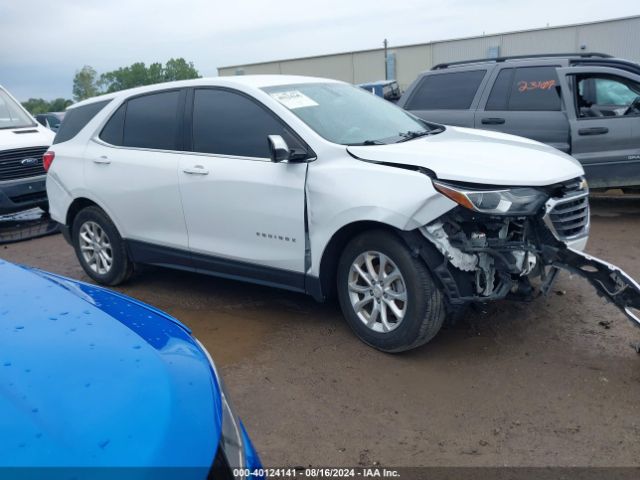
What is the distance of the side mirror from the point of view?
3986 millimetres

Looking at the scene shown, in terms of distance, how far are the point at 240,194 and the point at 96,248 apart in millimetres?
2056

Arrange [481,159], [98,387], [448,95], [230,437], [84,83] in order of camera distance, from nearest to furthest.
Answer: [98,387] → [230,437] → [481,159] → [448,95] → [84,83]

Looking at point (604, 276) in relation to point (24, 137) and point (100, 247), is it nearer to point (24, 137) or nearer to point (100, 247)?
point (100, 247)

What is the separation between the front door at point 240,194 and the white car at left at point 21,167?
486cm

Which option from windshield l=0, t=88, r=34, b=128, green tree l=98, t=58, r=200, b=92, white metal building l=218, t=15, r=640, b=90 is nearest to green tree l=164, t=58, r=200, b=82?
green tree l=98, t=58, r=200, b=92

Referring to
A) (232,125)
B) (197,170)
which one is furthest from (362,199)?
(197,170)

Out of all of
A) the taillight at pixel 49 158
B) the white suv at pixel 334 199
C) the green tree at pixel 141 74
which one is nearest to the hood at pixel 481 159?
the white suv at pixel 334 199

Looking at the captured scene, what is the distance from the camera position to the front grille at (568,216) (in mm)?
3793

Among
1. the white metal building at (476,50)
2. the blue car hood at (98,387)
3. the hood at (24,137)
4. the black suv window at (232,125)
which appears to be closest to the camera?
the blue car hood at (98,387)

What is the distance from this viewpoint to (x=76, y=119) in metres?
5.84

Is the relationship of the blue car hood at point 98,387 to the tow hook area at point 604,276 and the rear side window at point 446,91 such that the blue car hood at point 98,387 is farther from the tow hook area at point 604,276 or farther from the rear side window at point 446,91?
the rear side window at point 446,91

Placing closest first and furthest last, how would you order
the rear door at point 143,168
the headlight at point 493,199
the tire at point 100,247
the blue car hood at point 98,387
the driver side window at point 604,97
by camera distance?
the blue car hood at point 98,387, the headlight at point 493,199, the rear door at point 143,168, the tire at point 100,247, the driver side window at point 604,97

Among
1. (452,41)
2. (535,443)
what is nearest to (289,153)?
(535,443)

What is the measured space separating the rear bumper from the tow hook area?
745 centimetres
